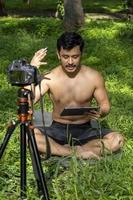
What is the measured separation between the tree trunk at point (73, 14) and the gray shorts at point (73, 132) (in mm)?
11028

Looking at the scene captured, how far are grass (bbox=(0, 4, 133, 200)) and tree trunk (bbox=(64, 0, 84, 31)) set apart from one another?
90 centimetres

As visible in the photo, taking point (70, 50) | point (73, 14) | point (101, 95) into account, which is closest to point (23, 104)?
point (70, 50)

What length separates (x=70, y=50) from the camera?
222 inches

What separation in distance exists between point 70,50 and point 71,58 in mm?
Result: 90

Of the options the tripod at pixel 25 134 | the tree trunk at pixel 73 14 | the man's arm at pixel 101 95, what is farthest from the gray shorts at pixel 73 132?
the tree trunk at pixel 73 14

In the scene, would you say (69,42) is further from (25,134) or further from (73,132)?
(25,134)

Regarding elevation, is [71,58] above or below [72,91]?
above

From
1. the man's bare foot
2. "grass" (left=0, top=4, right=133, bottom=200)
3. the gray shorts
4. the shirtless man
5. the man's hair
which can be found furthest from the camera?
the gray shorts

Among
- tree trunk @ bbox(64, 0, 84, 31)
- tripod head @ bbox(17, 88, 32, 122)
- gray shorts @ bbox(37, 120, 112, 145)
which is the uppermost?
tripod head @ bbox(17, 88, 32, 122)

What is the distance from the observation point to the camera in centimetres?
425

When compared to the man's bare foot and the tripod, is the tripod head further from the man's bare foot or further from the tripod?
the man's bare foot

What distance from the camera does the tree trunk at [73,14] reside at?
1725 centimetres

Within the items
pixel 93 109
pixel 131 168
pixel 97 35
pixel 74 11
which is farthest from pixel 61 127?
pixel 74 11

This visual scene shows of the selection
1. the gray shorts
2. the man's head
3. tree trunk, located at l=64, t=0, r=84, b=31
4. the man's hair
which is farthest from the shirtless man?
tree trunk, located at l=64, t=0, r=84, b=31
